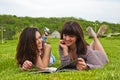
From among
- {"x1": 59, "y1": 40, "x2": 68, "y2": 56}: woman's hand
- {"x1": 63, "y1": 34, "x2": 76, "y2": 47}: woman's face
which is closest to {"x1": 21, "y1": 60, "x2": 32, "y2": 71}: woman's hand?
{"x1": 59, "y1": 40, "x2": 68, "y2": 56}: woman's hand

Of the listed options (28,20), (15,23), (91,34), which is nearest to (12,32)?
(15,23)

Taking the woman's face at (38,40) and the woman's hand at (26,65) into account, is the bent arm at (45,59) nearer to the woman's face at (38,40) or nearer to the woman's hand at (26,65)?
the woman's face at (38,40)

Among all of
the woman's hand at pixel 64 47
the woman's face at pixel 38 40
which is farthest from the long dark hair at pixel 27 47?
the woman's hand at pixel 64 47

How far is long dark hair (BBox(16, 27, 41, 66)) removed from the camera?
7.21 meters

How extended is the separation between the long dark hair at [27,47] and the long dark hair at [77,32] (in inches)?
23.0

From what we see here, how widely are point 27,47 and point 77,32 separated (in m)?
0.99

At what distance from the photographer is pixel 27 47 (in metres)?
7.26

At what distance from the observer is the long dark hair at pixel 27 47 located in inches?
284

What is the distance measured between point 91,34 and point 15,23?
46.8m

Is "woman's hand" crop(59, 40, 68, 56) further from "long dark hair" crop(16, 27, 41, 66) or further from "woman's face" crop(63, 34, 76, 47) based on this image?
"long dark hair" crop(16, 27, 41, 66)

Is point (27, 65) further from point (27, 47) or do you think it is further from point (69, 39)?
point (69, 39)

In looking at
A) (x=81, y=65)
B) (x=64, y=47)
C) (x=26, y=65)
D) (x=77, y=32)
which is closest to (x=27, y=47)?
(x=26, y=65)

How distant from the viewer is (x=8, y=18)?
5675cm

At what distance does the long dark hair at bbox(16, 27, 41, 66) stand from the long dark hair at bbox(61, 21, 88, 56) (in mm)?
583
